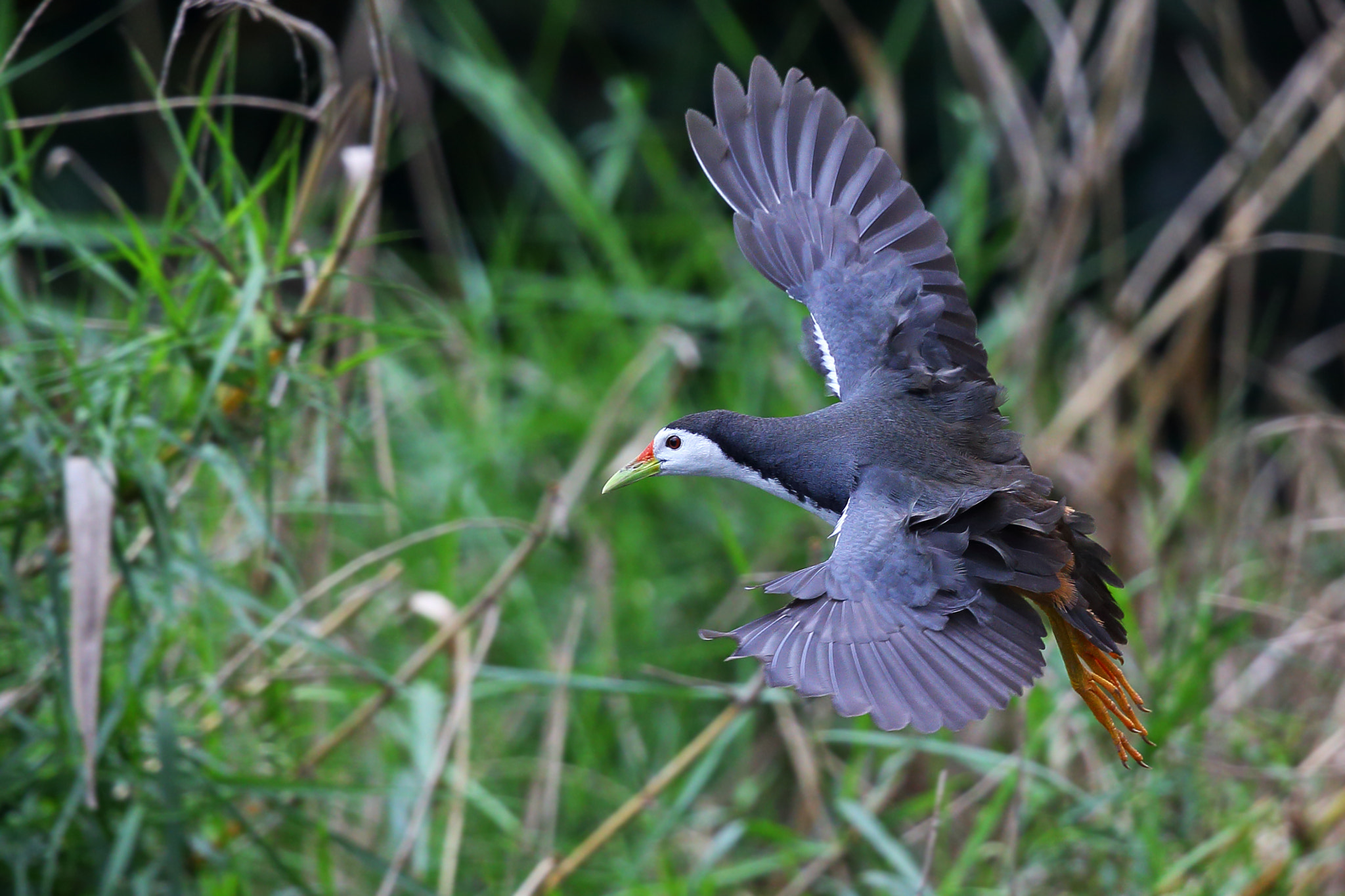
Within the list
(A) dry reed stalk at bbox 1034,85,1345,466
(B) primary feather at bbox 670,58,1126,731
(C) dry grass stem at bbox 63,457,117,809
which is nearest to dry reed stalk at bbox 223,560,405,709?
(C) dry grass stem at bbox 63,457,117,809

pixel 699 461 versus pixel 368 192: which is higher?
pixel 368 192

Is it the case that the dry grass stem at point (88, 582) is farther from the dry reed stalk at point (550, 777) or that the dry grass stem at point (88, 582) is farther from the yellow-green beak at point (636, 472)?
the dry reed stalk at point (550, 777)

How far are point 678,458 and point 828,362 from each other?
328mm

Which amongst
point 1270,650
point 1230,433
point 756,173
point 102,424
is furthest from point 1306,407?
point 102,424

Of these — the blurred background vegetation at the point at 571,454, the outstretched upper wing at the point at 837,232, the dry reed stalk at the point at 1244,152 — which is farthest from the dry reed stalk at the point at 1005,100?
the outstretched upper wing at the point at 837,232

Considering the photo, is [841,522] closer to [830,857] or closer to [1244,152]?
[830,857]

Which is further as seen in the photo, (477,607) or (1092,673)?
(477,607)

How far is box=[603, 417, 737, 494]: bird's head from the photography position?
231 cm

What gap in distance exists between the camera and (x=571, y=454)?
390 centimetres

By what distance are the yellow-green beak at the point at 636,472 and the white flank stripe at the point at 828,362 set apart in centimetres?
34

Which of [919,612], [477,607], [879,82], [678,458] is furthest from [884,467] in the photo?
[879,82]

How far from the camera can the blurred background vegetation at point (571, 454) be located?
7.41 feet

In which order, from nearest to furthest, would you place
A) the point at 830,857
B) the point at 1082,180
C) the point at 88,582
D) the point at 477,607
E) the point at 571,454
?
the point at 88,582, the point at 477,607, the point at 830,857, the point at 1082,180, the point at 571,454

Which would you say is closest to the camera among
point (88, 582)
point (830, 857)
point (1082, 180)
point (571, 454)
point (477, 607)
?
point (88, 582)
